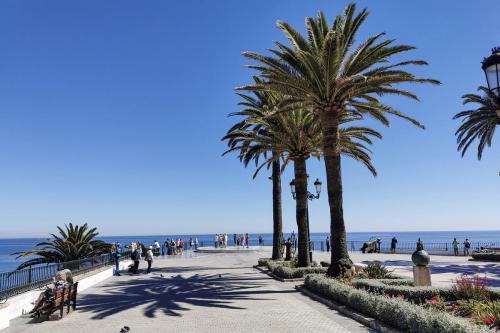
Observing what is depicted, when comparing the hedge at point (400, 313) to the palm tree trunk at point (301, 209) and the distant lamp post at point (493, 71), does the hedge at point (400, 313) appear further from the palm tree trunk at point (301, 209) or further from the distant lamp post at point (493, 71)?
the palm tree trunk at point (301, 209)

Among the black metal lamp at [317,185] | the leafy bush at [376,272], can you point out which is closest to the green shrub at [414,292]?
the leafy bush at [376,272]

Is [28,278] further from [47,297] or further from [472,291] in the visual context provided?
[472,291]

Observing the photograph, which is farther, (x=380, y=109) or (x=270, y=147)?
(x=270, y=147)

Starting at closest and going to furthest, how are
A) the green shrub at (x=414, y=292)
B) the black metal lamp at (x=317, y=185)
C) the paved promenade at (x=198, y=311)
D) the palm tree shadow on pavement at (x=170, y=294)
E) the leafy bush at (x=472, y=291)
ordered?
the paved promenade at (x=198, y=311) → the leafy bush at (x=472, y=291) → the green shrub at (x=414, y=292) → the palm tree shadow on pavement at (x=170, y=294) → the black metal lamp at (x=317, y=185)

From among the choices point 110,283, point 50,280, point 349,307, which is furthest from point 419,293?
point 110,283

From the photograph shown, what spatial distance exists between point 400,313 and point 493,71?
4623 mm

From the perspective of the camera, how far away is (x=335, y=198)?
1555cm

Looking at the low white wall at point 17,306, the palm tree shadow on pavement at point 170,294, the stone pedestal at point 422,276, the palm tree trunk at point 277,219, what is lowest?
the palm tree shadow on pavement at point 170,294

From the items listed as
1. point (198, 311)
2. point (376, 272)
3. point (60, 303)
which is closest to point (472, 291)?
point (376, 272)

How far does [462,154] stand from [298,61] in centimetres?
2129

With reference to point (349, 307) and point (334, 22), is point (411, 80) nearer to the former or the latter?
point (334, 22)

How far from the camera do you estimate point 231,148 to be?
88.5 feet

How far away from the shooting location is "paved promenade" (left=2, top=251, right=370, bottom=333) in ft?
30.7

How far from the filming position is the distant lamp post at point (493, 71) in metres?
6.91
